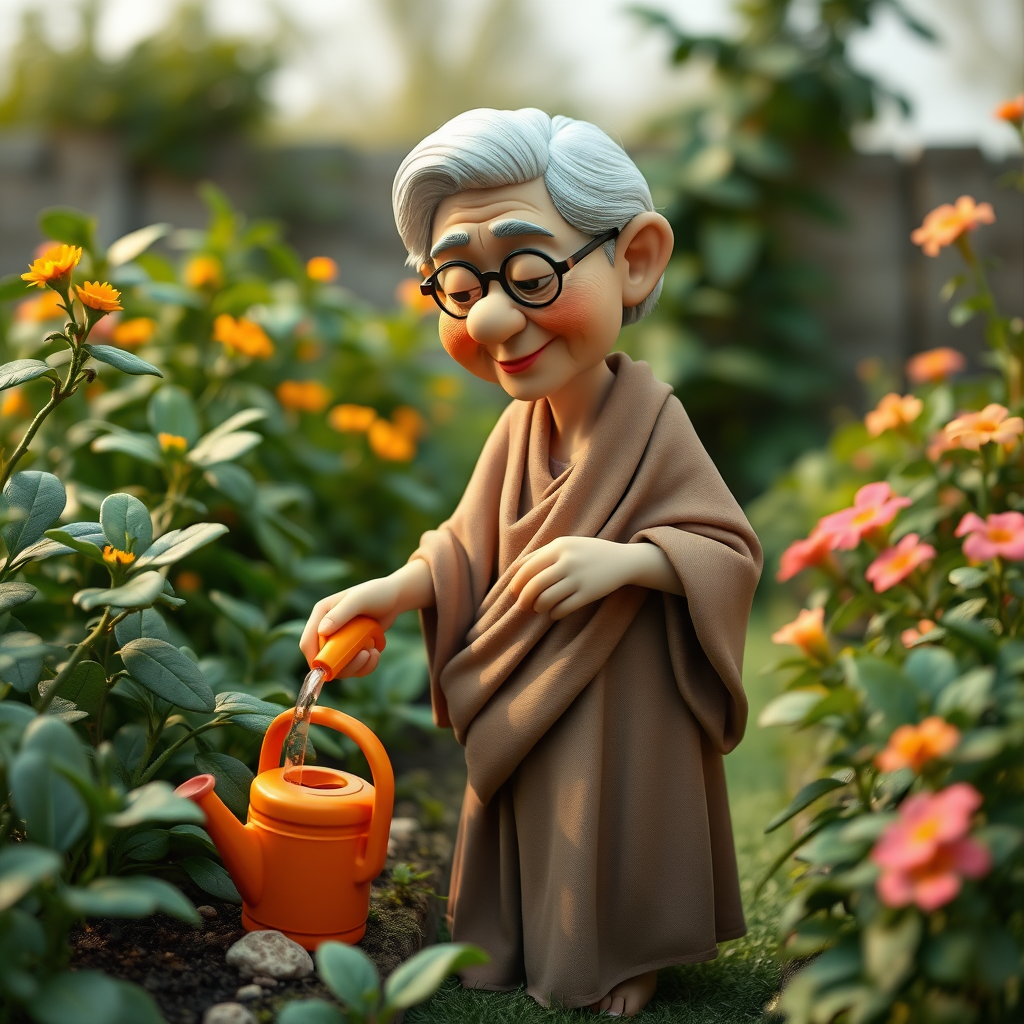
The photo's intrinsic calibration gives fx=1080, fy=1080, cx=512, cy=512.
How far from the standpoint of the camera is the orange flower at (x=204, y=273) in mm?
2873

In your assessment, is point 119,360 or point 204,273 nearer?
point 119,360

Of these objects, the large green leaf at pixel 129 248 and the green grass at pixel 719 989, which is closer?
the green grass at pixel 719 989

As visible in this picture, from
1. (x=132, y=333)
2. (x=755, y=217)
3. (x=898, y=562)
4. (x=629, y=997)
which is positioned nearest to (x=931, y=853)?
(x=898, y=562)

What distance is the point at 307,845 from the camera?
5.35ft

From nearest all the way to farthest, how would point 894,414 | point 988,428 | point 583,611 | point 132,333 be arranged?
point 583,611, point 988,428, point 894,414, point 132,333

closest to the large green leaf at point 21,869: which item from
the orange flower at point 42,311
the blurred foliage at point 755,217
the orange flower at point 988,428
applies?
the orange flower at point 988,428

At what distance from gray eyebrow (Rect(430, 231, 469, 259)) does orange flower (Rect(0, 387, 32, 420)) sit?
1346 millimetres

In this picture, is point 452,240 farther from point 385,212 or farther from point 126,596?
point 385,212

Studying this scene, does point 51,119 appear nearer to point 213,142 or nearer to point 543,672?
point 213,142

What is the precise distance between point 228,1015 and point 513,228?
1198 millimetres

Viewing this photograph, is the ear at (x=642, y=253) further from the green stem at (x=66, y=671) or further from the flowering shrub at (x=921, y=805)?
the green stem at (x=66, y=671)

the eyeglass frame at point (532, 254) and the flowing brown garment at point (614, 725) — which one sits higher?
the eyeglass frame at point (532, 254)

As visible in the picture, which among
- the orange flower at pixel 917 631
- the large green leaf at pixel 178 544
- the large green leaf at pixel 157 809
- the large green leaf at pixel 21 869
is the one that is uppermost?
the large green leaf at pixel 178 544

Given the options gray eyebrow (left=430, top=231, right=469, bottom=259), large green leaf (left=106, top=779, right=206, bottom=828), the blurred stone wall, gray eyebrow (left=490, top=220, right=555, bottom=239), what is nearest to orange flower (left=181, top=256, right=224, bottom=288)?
gray eyebrow (left=430, top=231, right=469, bottom=259)
